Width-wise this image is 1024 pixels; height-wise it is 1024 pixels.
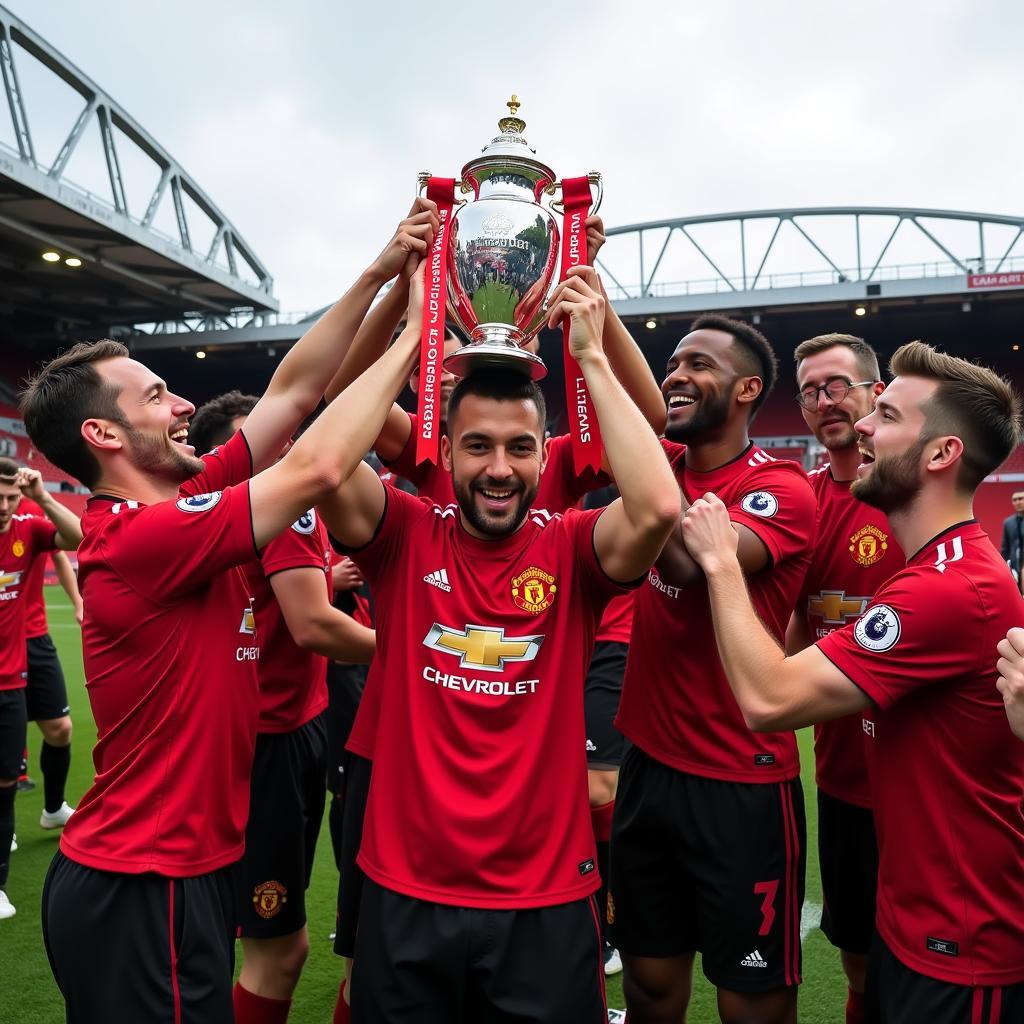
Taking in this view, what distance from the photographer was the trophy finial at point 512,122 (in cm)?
252

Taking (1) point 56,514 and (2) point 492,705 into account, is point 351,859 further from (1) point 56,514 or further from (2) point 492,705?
(1) point 56,514

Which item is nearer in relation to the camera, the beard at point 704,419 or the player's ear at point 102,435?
the player's ear at point 102,435

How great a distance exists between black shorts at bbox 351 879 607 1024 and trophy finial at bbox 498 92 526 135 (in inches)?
83.3

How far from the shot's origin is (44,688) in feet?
18.3

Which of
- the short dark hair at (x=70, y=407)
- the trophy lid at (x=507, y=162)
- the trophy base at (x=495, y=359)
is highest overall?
the trophy lid at (x=507, y=162)

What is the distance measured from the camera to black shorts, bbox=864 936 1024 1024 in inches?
72.4

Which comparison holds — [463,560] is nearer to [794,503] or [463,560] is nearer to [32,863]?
[794,503]

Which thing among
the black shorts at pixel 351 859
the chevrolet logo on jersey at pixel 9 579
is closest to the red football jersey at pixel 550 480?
the black shorts at pixel 351 859

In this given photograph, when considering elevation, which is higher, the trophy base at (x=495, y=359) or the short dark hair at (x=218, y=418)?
the short dark hair at (x=218, y=418)

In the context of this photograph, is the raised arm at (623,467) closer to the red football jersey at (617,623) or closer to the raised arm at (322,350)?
the raised arm at (322,350)

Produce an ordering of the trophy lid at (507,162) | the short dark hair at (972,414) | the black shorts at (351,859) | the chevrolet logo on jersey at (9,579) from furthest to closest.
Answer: the chevrolet logo on jersey at (9,579), the black shorts at (351,859), the trophy lid at (507,162), the short dark hair at (972,414)

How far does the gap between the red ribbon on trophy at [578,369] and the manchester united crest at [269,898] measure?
178 centimetres

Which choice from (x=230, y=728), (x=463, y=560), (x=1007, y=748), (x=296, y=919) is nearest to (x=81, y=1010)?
(x=230, y=728)

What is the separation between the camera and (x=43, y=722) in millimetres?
5582
